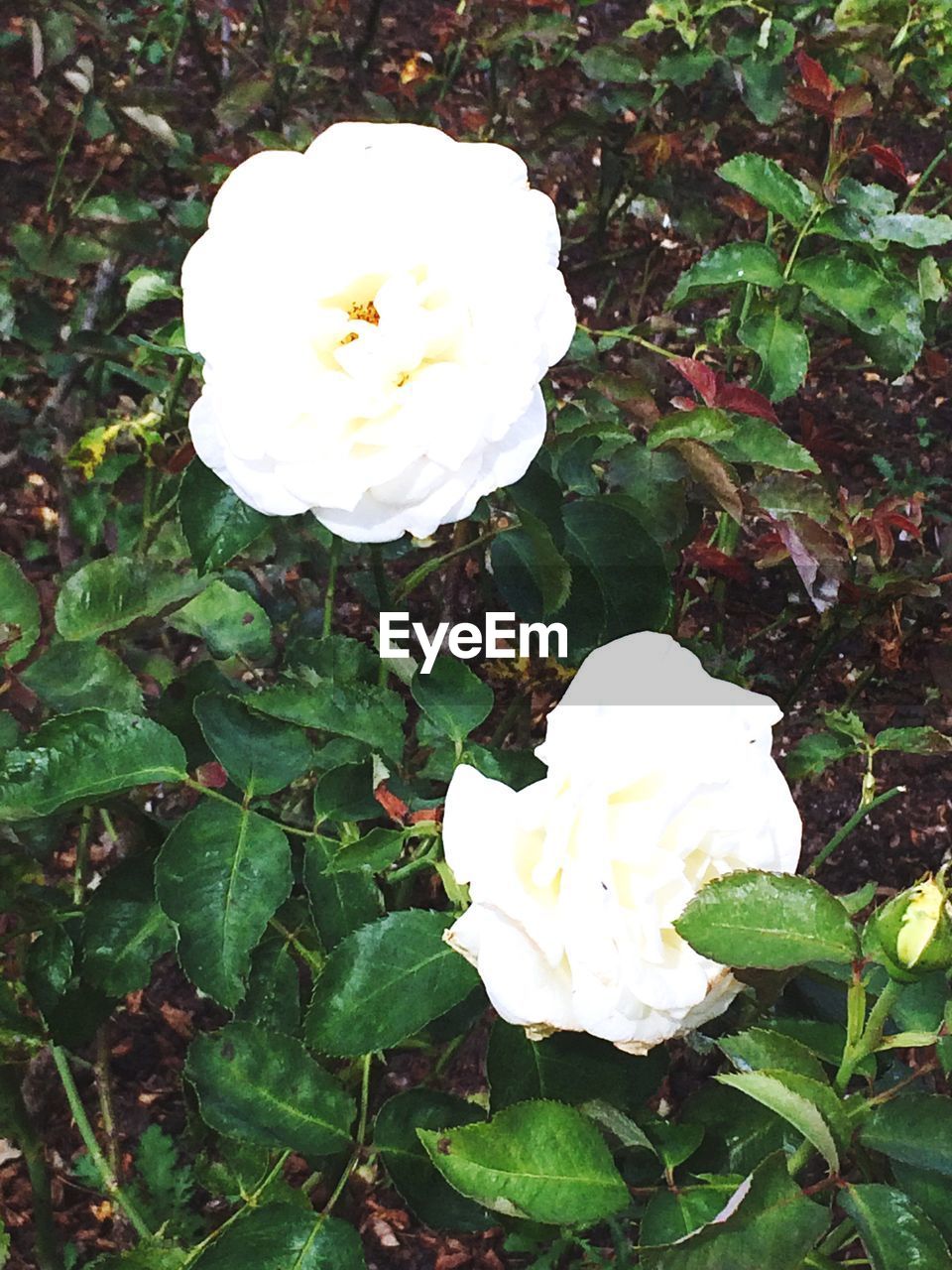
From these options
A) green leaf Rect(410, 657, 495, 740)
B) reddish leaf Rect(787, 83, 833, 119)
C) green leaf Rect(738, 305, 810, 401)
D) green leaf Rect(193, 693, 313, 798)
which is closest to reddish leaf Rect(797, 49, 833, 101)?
reddish leaf Rect(787, 83, 833, 119)

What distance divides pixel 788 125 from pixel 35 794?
1.86 m

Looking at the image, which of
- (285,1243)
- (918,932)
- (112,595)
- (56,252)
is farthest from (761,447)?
(56,252)

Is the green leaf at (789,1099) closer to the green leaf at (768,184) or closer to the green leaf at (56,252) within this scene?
the green leaf at (768,184)

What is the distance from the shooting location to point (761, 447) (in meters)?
0.85

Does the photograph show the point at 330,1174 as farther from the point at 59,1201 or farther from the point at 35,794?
the point at 59,1201

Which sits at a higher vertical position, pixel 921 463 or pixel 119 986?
pixel 119 986

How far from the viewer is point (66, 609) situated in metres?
0.91

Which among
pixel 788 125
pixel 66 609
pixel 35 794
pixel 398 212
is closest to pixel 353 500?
pixel 398 212

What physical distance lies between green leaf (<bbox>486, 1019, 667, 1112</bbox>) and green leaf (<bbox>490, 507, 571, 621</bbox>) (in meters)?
0.29

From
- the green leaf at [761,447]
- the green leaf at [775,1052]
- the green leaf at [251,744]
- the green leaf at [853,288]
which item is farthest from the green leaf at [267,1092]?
the green leaf at [853,288]

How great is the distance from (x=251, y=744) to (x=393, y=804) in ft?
0.50

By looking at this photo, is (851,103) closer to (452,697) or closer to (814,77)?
(814,77)

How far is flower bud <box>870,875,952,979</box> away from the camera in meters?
0.52

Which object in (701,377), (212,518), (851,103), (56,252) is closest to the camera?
(212,518)
